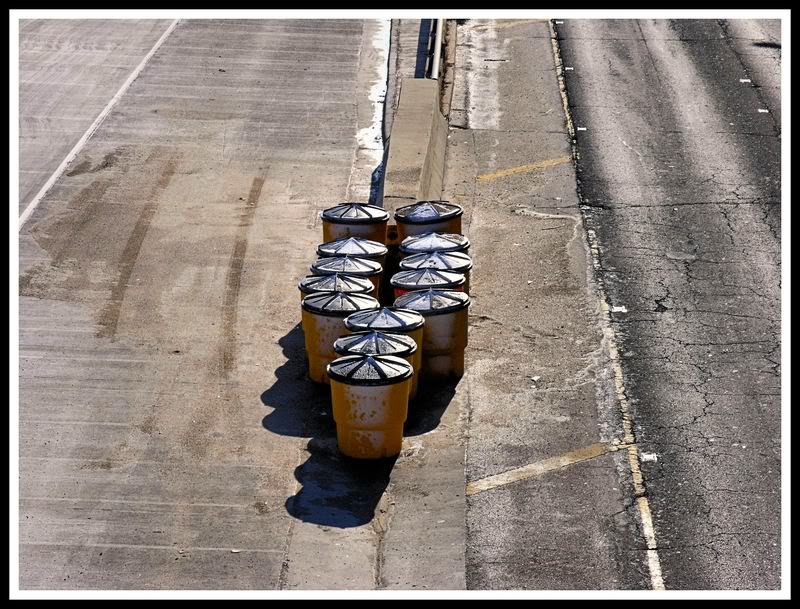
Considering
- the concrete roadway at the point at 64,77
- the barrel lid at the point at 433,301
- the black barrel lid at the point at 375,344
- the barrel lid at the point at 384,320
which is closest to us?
the black barrel lid at the point at 375,344

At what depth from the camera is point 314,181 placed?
65.2 feet

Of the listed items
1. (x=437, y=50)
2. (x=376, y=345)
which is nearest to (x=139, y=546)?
(x=376, y=345)

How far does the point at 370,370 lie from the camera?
12055mm

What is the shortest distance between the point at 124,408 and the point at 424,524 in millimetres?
3617

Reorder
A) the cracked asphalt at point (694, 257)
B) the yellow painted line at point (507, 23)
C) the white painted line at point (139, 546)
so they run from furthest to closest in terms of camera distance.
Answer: the yellow painted line at point (507, 23)
the cracked asphalt at point (694, 257)
the white painted line at point (139, 546)

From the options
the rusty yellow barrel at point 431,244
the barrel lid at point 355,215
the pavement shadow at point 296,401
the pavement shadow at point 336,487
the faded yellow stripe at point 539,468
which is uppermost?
the barrel lid at point 355,215

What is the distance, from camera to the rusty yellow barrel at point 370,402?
1204 centimetres

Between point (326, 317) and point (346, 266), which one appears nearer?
point (326, 317)

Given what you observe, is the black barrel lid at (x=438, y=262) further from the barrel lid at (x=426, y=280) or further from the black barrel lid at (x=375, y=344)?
the black barrel lid at (x=375, y=344)

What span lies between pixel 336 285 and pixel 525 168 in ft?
24.8

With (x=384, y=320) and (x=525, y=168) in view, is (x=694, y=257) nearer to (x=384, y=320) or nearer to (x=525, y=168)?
(x=525, y=168)

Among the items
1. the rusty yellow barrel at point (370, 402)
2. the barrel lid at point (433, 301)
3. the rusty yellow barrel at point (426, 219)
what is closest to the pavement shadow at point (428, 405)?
the rusty yellow barrel at point (370, 402)

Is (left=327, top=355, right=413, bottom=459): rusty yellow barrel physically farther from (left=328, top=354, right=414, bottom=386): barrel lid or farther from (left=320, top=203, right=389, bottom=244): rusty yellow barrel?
(left=320, top=203, right=389, bottom=244): rusty yellow barrel

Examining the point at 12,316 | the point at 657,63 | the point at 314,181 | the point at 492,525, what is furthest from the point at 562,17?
the point at 492,525
